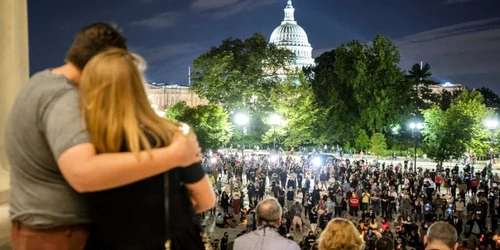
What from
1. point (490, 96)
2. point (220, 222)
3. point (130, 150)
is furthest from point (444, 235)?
point (490, 96)

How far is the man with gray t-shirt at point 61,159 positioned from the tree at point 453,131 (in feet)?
142

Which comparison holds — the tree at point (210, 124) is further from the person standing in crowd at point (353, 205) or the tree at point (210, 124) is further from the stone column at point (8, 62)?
the stone column at point (8, 62)

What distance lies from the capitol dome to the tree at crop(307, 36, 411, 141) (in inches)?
3093

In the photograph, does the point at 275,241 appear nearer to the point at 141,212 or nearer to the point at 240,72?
the point at 141,212

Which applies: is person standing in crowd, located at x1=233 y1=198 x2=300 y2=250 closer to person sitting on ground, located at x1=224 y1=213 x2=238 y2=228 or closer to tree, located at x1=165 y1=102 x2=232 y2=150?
person sitting on ground, located at x1=224 y1=213 x2=238 y2=228

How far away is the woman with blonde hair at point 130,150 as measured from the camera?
81.4 inches

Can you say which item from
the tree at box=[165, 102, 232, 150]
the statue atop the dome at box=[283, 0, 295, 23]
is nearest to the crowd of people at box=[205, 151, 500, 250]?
the tree at box=[165, 102, 232, 150]

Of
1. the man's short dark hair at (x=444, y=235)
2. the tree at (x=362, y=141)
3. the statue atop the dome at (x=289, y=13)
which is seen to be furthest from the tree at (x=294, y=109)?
the statue atop the dome at (x=289, y=13)

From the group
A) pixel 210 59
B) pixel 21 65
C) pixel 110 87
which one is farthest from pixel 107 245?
pixel 210 59

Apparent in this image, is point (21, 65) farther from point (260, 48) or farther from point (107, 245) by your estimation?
point (260, 48)

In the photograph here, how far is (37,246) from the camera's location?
2.34m

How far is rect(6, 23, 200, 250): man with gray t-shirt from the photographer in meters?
2.02

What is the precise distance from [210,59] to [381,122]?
61.0ft

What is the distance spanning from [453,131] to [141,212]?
4857cm
